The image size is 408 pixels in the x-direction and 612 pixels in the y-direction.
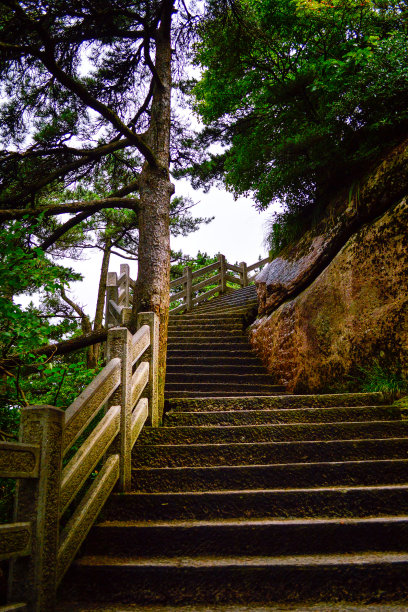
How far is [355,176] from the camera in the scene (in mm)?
4961

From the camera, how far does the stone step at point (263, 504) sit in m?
2.35

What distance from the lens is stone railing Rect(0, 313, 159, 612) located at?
164 cm

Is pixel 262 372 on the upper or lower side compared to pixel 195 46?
lower

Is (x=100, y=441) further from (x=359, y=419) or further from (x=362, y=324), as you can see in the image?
(x=362, y=324)

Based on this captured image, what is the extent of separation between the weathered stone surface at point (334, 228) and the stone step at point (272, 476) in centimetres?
312

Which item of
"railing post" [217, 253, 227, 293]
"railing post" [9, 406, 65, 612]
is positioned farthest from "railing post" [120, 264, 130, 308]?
"railing post" [9, 406, 65, 612]

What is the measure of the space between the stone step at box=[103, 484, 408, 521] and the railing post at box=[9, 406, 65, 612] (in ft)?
2.32

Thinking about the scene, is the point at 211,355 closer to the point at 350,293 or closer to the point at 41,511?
the point at 350,293

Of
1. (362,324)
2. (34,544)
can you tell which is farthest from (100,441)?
(362,324)

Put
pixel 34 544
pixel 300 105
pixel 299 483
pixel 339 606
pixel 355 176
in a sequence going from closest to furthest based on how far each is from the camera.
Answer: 1. pixel 34 544
2. pixel 339 606
3. pixel 299 483
4. pixel 355 176
5. pixel 300 105

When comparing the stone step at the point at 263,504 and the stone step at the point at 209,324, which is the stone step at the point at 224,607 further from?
the stone step at the point at 209,324

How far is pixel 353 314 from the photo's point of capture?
4.46 m

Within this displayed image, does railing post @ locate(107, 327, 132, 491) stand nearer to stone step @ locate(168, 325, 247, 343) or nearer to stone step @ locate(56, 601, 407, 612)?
stone step @ locate(56, 601, 407, 612)

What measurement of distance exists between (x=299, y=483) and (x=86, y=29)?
18.4 ft
